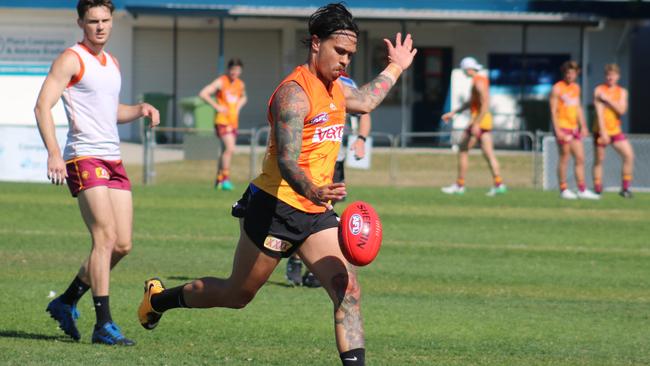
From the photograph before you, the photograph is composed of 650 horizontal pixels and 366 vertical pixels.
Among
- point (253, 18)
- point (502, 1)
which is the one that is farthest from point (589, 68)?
point (253, 18)

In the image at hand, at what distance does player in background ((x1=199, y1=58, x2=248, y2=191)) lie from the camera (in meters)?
22.2

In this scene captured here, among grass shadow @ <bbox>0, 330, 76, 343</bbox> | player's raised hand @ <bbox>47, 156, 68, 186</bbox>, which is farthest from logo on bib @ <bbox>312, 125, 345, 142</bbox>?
grass shadow @ <bbox>0, 330, 76, 343</bbox>

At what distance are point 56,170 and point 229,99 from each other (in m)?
14.9

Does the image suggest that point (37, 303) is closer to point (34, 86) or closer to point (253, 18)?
point (34, 86)

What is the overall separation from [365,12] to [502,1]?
398 centimetres

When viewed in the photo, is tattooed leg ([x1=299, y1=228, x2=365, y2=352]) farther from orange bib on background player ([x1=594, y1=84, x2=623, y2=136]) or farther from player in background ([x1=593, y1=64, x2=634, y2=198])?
orange bib on background player ([x1=594, y1=84, x2=623, y2=136])

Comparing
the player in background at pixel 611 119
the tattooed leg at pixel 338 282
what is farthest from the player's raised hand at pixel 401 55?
the player in background at pixel 611 119

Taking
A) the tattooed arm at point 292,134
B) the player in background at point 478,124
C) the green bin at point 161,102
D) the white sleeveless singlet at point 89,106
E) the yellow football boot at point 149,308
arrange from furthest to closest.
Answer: the green bin at point 161,102 → the player in background at point 478,124 → the white sleeveless singlet at point 89,106 → the yellow football boot at point 149,308 → the tattooed arm at point 292,134

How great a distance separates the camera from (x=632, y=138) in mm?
25828

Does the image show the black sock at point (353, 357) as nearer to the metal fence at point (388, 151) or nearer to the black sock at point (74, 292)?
the black sock at point (74, 292)

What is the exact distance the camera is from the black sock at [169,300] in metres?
7.81

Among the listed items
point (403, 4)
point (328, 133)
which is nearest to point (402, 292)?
point (328, 133)

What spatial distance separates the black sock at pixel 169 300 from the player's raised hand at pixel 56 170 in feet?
3.05

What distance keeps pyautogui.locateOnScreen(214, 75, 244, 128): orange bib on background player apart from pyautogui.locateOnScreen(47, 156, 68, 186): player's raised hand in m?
14.5
